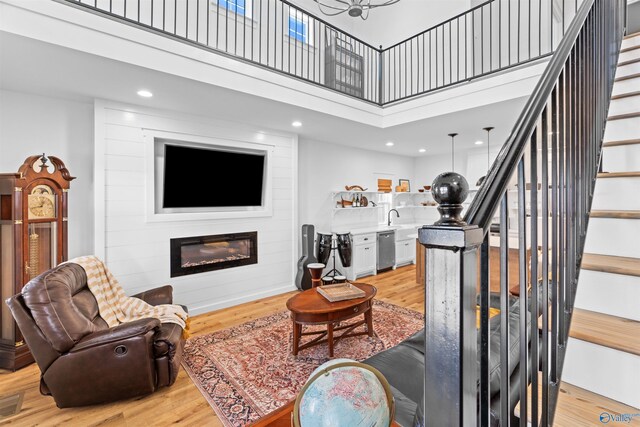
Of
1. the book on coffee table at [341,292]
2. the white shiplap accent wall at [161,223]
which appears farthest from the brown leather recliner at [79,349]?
the book on coffee table at [341,292]

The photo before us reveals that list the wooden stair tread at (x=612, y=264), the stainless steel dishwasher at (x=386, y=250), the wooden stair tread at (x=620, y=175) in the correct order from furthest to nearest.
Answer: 1. the stainless steel dishwasher at (x=386, y=250)
2. the wooden stair tread at (x=620, y=175)
3. the wooden stair tread at (x=612, y=264)

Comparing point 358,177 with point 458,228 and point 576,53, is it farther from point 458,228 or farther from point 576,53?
point 458,228

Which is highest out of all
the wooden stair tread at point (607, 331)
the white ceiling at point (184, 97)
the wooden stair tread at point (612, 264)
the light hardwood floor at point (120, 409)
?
the white ceiling at point (184, 97)

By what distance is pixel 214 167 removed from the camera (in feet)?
13.5

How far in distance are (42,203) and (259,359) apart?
245 cm

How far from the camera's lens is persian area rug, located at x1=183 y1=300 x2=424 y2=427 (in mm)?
2182

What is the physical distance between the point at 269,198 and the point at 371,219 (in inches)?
108

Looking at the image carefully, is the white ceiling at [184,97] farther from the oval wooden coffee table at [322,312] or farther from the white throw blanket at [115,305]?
the oval wooden coffee table at [322,312]

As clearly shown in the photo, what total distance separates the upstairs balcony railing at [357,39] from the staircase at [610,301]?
2297mm

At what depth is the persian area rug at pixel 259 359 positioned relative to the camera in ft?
7.16

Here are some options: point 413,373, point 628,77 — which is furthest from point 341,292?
point 628,77

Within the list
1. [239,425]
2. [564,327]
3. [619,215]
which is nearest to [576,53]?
[619,215]

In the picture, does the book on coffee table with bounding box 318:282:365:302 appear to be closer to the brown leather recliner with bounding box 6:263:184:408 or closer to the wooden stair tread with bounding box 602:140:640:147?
the brown leather recliner with bounding box 6:263:184:408

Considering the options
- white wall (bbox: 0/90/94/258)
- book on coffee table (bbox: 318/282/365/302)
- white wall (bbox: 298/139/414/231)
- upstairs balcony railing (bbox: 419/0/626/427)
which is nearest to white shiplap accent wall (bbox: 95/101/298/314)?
white wall (bbox: 0/90/94/258)
